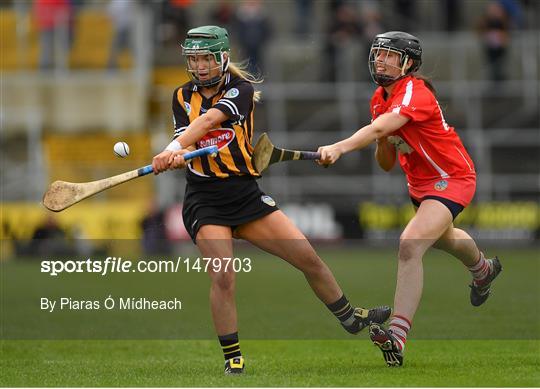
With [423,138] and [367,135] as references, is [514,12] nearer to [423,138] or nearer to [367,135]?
[423,138]

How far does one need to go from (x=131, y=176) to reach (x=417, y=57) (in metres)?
1.95

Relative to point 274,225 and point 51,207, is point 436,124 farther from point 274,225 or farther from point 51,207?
point 51,207

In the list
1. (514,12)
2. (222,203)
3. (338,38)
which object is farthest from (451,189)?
(514,12)

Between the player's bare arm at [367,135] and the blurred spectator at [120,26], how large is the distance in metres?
15.0

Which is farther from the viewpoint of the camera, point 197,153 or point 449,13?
point 449,13

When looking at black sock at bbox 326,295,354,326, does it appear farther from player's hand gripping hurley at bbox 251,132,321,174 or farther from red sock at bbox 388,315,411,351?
player's hand gripping hurley at bbox 251,132,321,174

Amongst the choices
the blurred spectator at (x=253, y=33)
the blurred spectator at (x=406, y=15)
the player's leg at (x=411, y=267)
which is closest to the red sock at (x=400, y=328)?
the player's leg at (x=411, y=267)

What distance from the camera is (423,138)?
8250 mm

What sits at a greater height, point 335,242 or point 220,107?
point 220,107

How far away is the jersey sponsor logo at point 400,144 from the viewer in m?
8.35

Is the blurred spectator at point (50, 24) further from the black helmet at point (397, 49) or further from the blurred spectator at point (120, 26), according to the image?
the black helmet at point (397, 49)

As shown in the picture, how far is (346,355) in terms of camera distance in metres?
8.61

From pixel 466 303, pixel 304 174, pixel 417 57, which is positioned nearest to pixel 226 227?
pixel 417 57

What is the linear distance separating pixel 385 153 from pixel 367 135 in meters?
0.71
